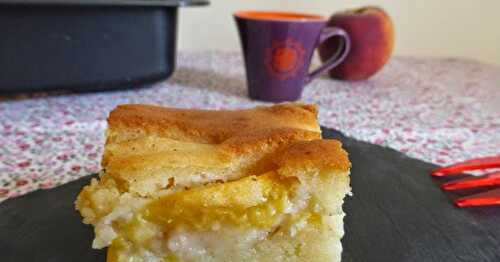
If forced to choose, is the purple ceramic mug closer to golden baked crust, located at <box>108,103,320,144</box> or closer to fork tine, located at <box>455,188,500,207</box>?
golden baked crust, located at <box>108,103,320,144</box>

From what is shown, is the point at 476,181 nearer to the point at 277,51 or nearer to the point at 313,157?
the point at 313,157

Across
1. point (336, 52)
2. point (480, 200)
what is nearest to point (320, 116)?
point (336, 52)

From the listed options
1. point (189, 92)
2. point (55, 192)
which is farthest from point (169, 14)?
point (55, 192)

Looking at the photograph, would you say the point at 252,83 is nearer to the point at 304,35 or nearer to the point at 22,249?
the point at 304,35

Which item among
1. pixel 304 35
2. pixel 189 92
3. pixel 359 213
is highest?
pixel 304 35

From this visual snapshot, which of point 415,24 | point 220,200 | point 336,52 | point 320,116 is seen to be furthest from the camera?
point 415,24
